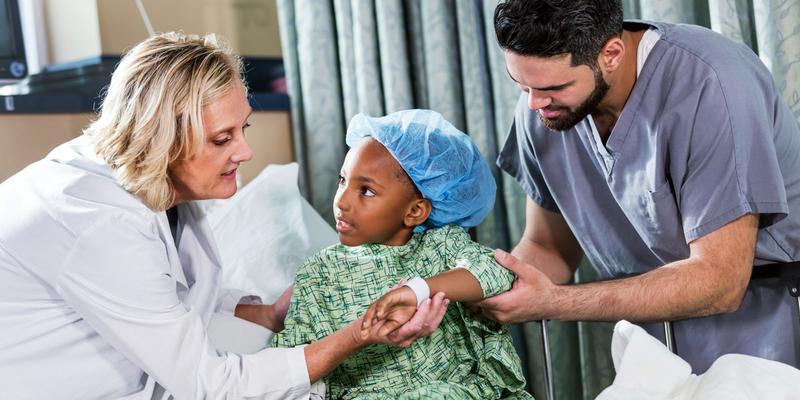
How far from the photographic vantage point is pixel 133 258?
1.46 meters

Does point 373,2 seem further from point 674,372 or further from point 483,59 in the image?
point 674,372

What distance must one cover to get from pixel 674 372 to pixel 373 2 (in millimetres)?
1551

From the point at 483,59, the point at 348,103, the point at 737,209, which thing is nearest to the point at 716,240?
the point at 737,209

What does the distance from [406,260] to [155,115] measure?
60cm

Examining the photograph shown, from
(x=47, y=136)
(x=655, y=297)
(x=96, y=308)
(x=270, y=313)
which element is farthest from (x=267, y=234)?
(x=655, y=297)

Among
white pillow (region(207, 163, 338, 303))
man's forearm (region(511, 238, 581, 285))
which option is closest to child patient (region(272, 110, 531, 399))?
white pillow (region(207, 163, 338, 303))

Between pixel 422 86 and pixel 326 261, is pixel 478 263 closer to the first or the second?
pixel 326 261

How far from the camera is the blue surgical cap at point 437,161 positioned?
1786 millimetres

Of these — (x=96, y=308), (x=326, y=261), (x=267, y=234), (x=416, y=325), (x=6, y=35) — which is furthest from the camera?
(x=6, y=35)

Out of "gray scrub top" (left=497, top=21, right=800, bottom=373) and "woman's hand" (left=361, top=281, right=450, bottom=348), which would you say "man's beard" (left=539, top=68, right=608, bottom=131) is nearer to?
"gray scrub top" (left=497, top=21, right=800, bottom=373)

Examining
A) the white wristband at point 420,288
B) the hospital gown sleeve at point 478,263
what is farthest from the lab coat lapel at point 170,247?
the hospital gown sleeve at point 478,263

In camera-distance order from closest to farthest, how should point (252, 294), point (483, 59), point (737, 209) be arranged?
point (737, 209) → point (252, 294) → point (483, 59)

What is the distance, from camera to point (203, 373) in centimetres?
150

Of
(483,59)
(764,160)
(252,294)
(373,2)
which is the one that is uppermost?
(373,2)
